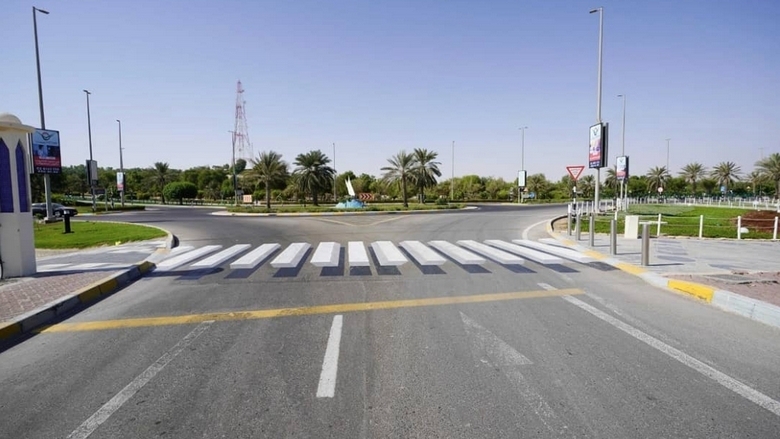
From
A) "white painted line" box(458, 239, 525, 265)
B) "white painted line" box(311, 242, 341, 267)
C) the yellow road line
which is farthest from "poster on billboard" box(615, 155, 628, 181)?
the yellow road line

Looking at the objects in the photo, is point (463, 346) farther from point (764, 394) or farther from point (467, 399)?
point (764, 394)

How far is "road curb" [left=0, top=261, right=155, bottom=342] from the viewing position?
223 inches

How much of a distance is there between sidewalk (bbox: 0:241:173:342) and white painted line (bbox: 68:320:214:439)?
243 centimetres

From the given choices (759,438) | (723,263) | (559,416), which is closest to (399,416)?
(559,416)

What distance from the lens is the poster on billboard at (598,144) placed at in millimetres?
18906

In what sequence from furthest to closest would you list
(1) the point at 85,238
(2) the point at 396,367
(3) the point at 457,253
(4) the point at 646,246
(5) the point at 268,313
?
(1) the point at 85,238 → (3) the point at 457,253 → (4) the point at 646,246 → (5) the point at 268,313 → (2) the point at 396,367

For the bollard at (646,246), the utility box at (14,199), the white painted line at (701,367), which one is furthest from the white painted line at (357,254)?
the utility box at (14,199)

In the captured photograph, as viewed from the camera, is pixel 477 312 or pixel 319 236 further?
pixel 319 236

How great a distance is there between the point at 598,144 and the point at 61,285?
19180mm

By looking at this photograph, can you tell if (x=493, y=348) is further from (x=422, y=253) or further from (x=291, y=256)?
(x=291, y=256)

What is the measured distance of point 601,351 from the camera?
482 cm

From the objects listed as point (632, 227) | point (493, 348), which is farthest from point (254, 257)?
point (632, 227)

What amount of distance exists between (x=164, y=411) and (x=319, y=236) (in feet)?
45.7

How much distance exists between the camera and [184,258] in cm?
1192
